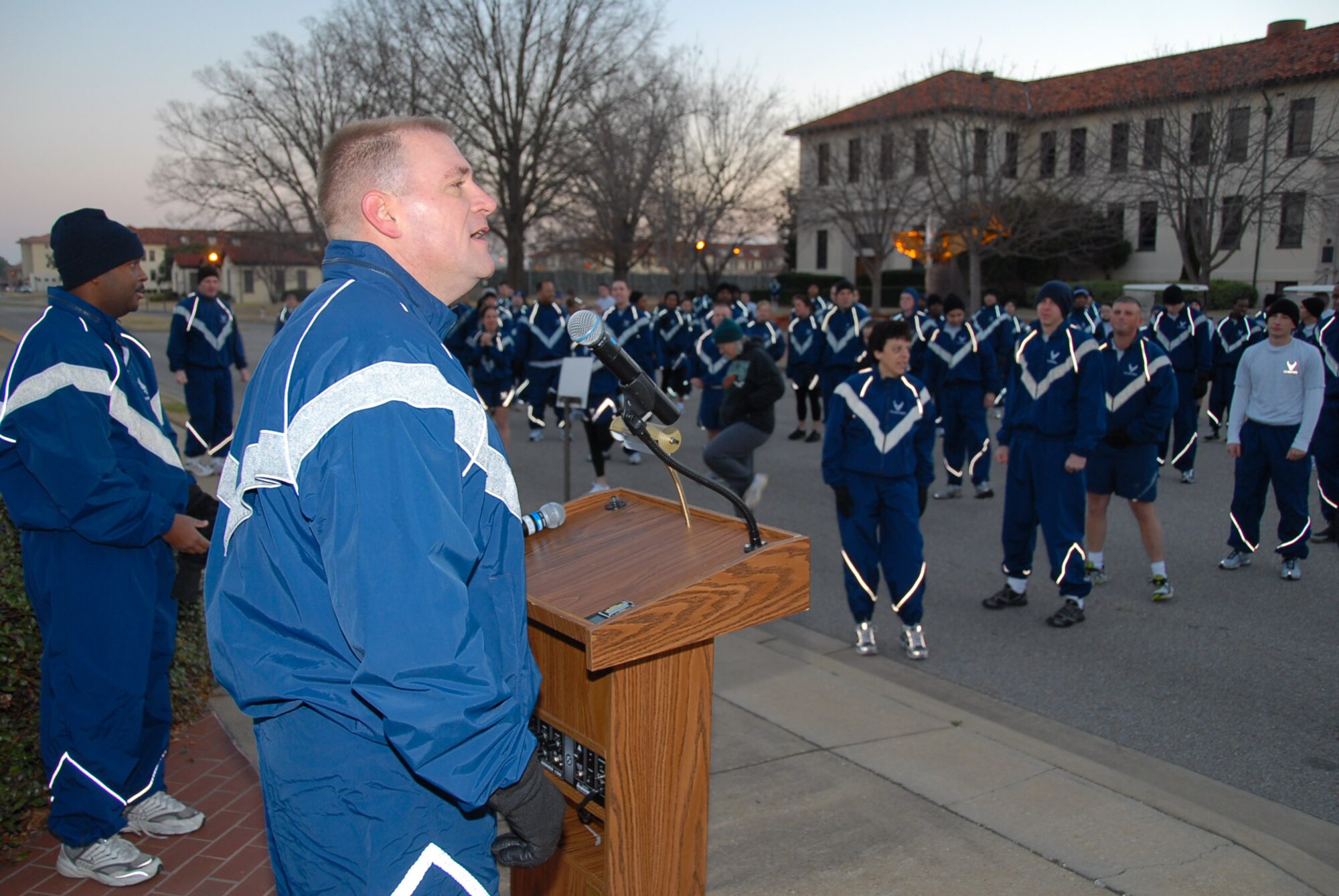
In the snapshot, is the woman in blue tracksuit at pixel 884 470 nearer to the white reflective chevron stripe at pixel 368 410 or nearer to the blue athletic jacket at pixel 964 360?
the white reflective chevron stripe at pixel 368 410

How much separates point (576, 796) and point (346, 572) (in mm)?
1412

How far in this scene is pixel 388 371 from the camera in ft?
5.65

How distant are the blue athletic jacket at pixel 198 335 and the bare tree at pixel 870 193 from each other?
25.9 meters

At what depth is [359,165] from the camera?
1.99 m

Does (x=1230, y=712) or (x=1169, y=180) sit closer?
(x=1230, y=712)

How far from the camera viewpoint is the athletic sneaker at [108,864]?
345 centimetres

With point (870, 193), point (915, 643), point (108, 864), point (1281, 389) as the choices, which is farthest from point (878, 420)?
point (870, 193)

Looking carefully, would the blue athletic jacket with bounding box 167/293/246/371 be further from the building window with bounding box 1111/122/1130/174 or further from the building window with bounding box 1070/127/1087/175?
the building window with bounding box 1070/127/1087/175

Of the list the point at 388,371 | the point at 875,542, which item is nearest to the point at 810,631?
the point at 875,542

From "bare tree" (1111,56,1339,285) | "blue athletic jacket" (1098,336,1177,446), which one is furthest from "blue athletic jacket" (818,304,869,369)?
"bare tree" (1111,56,1339,285)

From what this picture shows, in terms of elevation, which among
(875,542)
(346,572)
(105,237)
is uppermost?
(105,237)

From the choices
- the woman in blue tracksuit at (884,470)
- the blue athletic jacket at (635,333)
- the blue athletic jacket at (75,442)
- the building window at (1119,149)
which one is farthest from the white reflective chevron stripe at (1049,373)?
the building window at (1119,149)

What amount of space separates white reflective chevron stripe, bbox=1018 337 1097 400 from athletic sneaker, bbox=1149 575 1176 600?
1.71 m

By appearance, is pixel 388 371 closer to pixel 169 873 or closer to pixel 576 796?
pixel 576 796
